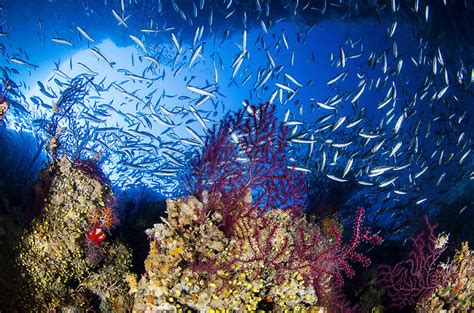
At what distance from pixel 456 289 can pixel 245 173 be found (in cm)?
469

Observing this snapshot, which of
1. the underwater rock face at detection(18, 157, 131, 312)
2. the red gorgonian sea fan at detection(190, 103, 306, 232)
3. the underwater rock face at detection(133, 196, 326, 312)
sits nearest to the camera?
the underwater rock face at detection(133, 196, 326, 312)

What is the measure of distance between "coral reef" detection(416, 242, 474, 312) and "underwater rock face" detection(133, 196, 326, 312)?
3.73 m

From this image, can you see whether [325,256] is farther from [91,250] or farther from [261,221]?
[91,250]

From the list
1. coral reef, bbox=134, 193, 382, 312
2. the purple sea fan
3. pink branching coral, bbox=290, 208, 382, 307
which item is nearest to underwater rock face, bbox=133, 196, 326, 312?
coral reef, bbox=134, 193, 382, 312

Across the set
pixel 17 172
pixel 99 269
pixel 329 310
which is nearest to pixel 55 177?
pixel 99 269

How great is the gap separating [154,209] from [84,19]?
21.8 metres

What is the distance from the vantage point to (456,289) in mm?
5871

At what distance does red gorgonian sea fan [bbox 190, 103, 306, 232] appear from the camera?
420cm

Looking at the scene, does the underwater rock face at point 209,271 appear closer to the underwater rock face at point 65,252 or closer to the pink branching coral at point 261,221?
the pink branching coral at point 261,221

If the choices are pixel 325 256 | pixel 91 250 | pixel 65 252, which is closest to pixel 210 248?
pixel 325 256

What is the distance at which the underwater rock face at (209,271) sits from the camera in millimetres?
3354

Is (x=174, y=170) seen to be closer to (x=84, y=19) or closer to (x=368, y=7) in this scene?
(x=368, y=7)

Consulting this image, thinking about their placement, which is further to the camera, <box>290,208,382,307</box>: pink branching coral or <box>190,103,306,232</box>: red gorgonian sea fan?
<box>190,103,306,232</box>: red gorgonian sea fan

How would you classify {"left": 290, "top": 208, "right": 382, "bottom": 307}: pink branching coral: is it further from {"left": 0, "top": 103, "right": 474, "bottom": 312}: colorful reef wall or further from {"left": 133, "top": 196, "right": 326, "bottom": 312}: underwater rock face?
{"left": 133, "top": 196, "right": 326, "bottom": 312}: underwater rock face
